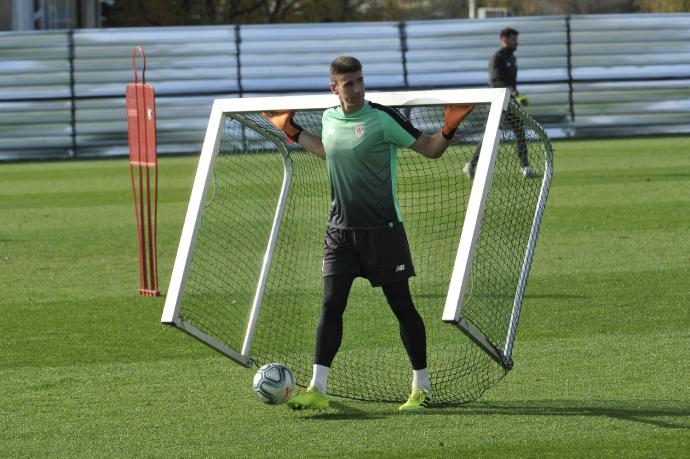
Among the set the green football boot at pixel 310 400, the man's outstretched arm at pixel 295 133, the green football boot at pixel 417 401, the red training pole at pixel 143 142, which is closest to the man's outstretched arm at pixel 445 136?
the man's outstretched arm at pixel 295 133

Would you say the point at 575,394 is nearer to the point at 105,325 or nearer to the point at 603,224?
the point at 105,325

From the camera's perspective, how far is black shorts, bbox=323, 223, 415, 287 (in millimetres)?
6684

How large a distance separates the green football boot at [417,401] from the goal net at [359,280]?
0.20 meters

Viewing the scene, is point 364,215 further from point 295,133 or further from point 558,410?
point 558,410

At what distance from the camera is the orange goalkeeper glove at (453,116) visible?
253 inches

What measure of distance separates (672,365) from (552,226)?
21.1ft

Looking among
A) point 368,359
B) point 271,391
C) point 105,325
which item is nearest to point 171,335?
point 105,325

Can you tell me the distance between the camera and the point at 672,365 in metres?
7.49

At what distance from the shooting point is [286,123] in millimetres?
6965

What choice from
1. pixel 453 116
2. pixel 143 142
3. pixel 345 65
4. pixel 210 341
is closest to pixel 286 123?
pixel 345 65

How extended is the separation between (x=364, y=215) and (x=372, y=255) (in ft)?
0.69

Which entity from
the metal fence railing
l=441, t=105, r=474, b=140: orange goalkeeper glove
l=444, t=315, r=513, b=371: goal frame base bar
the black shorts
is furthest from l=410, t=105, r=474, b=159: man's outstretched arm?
the metal fence railing

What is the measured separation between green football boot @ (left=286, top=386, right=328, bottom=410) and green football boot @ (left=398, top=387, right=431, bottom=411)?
16.4 inches

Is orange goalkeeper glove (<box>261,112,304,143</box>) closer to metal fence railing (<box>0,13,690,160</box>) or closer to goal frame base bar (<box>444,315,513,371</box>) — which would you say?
goal frame base bar (<box>444,315,513,371</box>)
